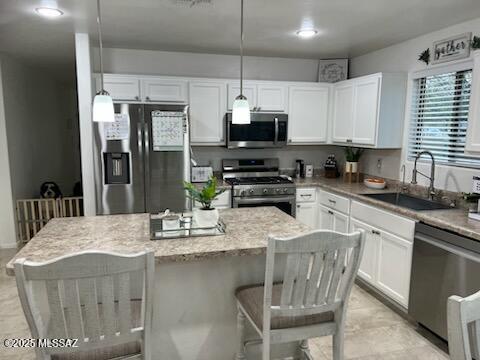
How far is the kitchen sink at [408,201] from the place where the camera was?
9.80ft

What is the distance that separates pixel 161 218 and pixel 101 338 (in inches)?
38.5

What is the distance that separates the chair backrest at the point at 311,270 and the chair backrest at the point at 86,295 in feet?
1.73

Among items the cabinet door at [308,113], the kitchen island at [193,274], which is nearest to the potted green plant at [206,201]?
the kitchen island at [193,274]

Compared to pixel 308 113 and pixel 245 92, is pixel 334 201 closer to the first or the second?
pixel 308 113

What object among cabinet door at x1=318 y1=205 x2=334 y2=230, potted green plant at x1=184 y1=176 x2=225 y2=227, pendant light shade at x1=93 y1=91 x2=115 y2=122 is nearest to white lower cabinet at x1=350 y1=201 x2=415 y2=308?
cabinet door at x1=318 y1=205 x2=334 y2=230

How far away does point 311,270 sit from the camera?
1517 millimetres

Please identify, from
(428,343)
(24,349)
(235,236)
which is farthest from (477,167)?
(24,349)

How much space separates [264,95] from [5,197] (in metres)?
3.45

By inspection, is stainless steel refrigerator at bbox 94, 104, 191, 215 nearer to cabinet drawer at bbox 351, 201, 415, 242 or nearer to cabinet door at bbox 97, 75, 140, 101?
cabinet door at bbox 97, 75, 140, 101

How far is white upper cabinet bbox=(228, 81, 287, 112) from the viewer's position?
159 inches

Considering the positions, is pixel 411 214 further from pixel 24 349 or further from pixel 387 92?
pixel 24 349

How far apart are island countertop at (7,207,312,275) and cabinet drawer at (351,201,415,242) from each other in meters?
1.04

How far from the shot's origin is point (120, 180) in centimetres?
343

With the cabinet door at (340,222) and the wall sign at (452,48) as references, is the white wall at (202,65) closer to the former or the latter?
the wall sign at (452,48)
